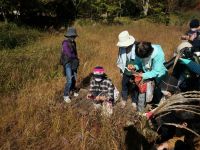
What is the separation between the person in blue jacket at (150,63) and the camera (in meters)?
5.44

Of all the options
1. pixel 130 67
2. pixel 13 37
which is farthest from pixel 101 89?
pixel 13 37

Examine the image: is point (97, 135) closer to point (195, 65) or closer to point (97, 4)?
point (195, 65)

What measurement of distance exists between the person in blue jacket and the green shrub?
7.16m

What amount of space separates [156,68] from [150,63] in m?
0.13

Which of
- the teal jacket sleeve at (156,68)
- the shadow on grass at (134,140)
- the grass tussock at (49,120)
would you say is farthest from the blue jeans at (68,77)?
the shadow on grass at (134,140)

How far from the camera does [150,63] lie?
5.74 metres

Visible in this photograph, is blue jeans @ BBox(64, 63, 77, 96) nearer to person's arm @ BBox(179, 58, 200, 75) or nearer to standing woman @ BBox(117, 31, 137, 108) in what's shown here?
standing woman @ BBox(117, 31, 137, 108)

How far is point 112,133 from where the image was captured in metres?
4.67

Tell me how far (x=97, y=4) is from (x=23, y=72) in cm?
1597

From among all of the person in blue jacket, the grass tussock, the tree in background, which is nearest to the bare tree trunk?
the tree in background

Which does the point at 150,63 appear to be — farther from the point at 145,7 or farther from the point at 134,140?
the point at 145,7

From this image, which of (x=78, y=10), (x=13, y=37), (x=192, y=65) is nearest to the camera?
(x=192, y=65)

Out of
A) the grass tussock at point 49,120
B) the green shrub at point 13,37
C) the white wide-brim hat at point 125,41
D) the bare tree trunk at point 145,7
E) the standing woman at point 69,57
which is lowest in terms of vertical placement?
the bare tree trunk at point 145,7

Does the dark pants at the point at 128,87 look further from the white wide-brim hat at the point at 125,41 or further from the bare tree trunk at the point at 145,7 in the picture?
the bare tree trunk at the point at 145,7
